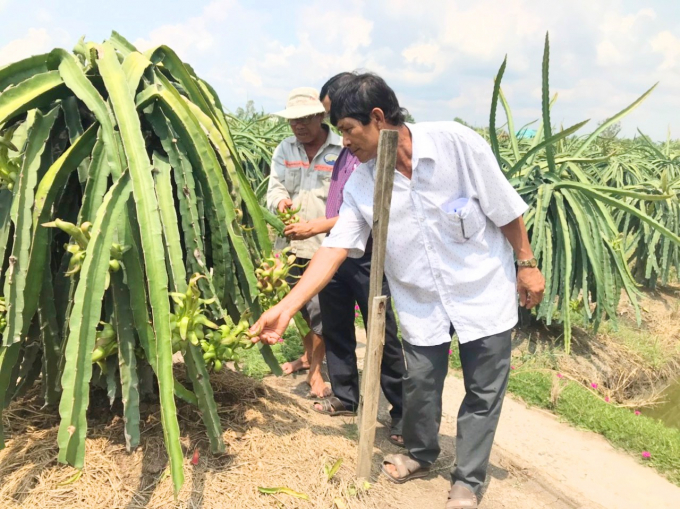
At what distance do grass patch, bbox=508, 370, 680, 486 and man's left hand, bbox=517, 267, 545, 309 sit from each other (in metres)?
1.61

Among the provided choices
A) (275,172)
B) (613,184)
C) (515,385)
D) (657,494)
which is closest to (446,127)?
(275,172)

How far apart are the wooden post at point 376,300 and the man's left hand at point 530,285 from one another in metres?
0.61

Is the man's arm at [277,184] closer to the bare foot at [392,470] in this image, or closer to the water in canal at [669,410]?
the bare foot at [392,470]

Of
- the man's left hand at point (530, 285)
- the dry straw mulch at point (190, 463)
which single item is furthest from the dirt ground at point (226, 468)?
the man's left hand at point (530, 285)

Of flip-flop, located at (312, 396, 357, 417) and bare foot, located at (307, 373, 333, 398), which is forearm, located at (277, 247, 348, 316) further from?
bare foot, located at (307, 373, 333, 398)

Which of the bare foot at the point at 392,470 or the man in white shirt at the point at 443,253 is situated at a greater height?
the man in white shirt at the point at 443,253

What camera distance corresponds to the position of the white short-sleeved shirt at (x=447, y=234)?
2.13 metres

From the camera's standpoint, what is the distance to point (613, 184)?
718cm

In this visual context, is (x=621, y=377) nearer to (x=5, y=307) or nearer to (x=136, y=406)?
(x=136, y=406)

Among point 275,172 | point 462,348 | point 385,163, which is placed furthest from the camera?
point 275,172

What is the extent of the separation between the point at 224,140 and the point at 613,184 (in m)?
6.35

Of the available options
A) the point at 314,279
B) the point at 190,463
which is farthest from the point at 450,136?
the point at 190,463

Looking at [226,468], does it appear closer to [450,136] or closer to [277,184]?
[450,136]

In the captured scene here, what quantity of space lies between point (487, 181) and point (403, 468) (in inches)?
49.4
